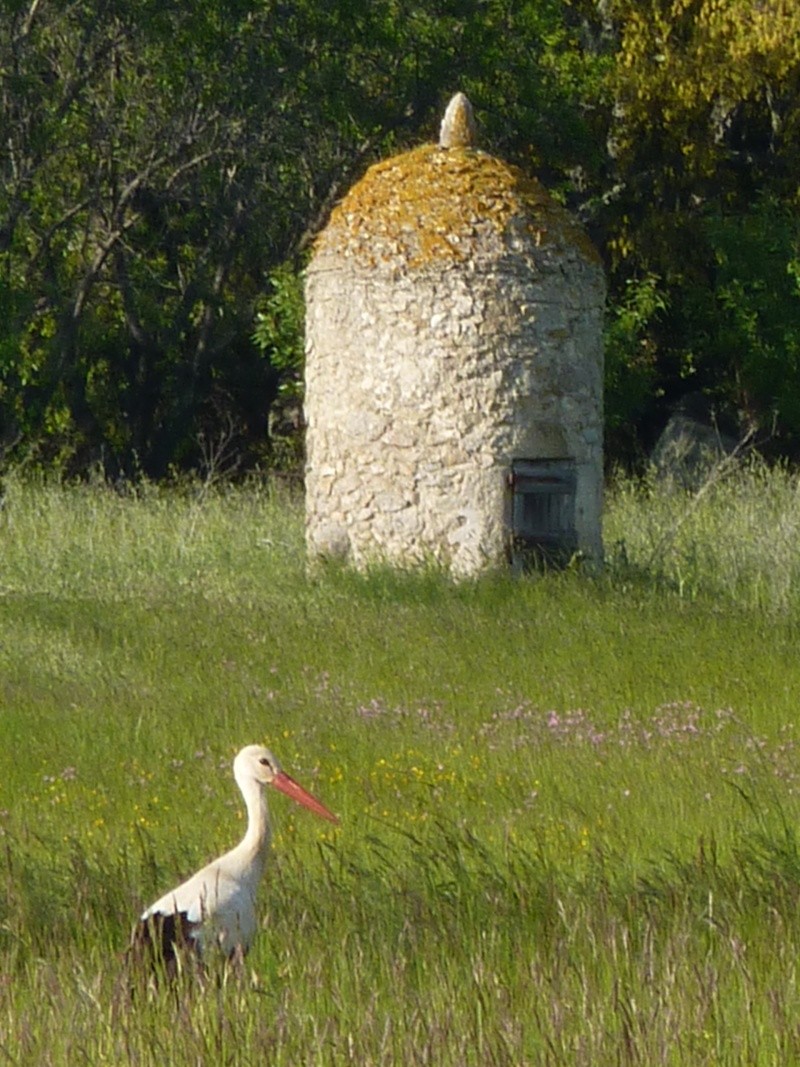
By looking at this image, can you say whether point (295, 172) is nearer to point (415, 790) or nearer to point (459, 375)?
Result: point (459, 375)

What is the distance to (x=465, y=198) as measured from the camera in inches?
586

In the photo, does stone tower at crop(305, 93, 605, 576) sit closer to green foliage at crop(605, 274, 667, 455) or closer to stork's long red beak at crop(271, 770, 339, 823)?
green foliage at crop(605, 274, 667, 455)

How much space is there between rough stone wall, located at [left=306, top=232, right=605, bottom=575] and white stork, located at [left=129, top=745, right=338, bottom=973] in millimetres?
8480

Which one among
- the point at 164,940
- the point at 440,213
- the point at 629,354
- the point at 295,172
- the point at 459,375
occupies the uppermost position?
the point at 295,172

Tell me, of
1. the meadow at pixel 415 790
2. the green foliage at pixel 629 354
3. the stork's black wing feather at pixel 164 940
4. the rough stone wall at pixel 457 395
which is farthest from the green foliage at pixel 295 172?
the stork's black wing feather at pixel 164 940

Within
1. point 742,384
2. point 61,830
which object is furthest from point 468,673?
point 742,384

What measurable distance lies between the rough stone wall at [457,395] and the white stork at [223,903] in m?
8.48

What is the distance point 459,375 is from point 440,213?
1.24 m

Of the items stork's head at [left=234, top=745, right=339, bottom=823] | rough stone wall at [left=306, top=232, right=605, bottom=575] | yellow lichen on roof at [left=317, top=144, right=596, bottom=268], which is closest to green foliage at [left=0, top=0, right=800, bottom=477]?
yellow lichen on roof at [left=317, top=144, right=596, bottom=268]

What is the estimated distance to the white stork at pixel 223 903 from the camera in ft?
16.8

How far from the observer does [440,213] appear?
584 inches

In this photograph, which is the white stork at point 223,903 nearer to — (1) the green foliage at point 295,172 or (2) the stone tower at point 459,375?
(2) the stone tower at point 459,375

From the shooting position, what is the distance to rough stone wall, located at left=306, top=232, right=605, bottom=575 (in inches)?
571

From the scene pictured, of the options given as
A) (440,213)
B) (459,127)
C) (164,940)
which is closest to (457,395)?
(440,213)
